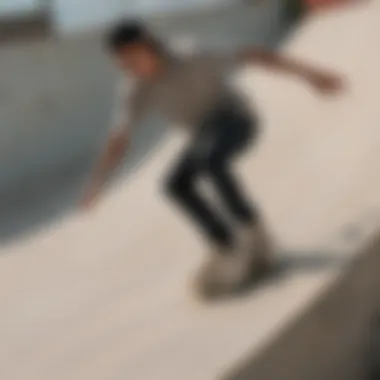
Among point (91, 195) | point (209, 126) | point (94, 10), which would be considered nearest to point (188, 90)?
point (209, 126)

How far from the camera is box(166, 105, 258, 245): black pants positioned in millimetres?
955

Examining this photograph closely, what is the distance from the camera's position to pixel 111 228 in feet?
3.81

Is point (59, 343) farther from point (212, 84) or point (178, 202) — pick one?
point (212, 84)

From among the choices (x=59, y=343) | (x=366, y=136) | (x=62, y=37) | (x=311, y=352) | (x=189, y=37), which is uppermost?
(x=62, y=37)

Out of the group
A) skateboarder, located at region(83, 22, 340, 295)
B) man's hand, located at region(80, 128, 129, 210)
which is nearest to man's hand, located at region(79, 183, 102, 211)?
Result: man's hand, located at region(80, 128, 129, 210)

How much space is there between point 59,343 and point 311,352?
269 millimetres

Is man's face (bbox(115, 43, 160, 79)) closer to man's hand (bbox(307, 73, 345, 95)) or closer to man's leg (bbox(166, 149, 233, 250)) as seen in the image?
man's leg (bbox(166, 149, 233, 250))

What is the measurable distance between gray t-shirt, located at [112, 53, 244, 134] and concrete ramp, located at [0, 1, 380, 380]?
0.21 feet

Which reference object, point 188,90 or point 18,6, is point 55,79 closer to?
point 18,6

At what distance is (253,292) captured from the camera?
3.31 feet

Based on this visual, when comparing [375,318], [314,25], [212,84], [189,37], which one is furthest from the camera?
[314,25]

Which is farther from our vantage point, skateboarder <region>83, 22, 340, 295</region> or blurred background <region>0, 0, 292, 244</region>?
blurred background <region>0, 0, 292, 244</region>

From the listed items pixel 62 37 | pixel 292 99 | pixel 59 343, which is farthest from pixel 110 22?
pixel 59 343

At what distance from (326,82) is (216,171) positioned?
0.96 ft
